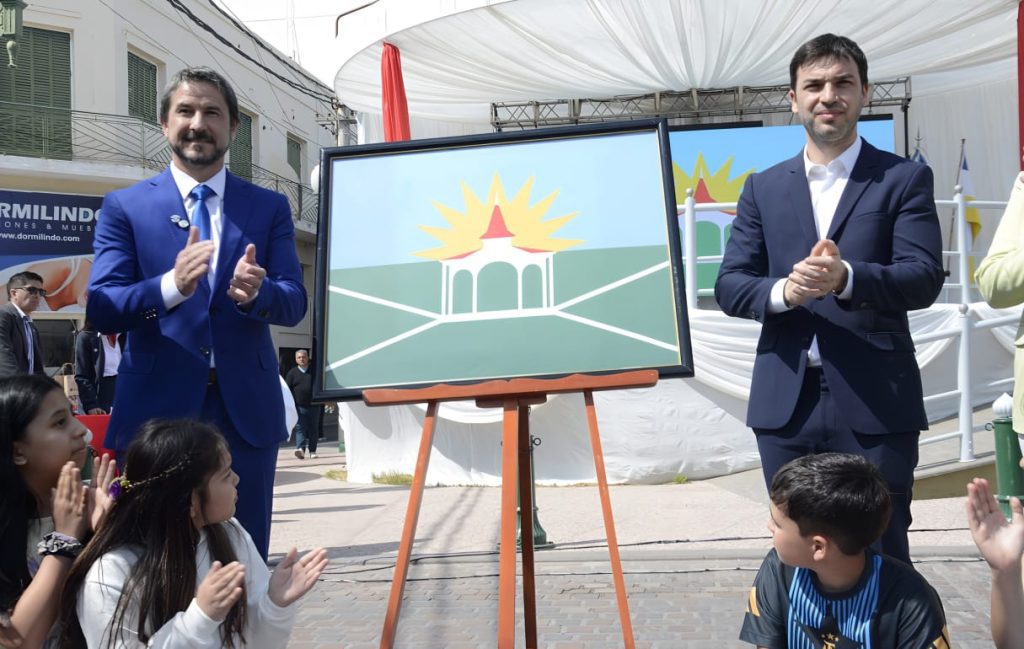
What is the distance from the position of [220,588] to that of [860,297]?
1790 mm

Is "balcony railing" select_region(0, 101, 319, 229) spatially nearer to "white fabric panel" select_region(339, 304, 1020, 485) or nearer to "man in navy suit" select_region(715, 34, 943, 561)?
"white fabric panel" select_region(339, 304, 1020, 485)

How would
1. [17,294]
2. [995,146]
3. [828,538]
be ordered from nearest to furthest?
[828,538] < [17,294] < [995,146]

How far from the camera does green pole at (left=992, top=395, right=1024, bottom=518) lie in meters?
6.14

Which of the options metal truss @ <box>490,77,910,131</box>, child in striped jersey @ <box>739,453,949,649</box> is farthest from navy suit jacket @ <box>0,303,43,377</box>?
metal truss @ <box>490,77,910,131</box>

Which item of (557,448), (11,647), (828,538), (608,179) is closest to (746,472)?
(557,448)

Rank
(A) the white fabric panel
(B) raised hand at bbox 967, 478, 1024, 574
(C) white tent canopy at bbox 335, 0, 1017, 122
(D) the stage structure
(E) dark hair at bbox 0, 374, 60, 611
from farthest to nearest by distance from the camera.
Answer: (C) white tent canopy at bbox 335, 0, 1017, 122
(A) the white fabric panel
(D) the stage structure
(E) dark hair at bbox 0, 374, 60, 611
(B) raised hand at bbox 967, 478, 1024, 574

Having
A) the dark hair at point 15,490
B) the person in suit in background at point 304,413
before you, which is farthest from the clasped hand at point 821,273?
the person in suit in background at point 304,413

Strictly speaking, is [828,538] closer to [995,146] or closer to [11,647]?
[11,647]

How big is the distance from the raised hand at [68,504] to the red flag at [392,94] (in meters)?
8.53

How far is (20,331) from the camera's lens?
6453 millimetres

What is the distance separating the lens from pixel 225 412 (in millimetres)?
2836

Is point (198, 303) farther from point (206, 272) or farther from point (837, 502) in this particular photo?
point (837, 502)

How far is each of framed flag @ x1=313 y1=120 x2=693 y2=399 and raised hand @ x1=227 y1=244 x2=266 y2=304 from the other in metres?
0.56

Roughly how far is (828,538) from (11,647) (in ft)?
6.72
